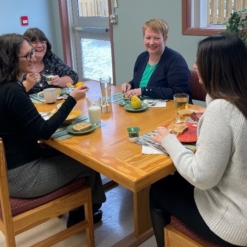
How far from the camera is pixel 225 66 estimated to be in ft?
3.95

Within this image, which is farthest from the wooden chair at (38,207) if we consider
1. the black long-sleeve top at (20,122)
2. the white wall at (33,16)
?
the white wall at (33,16)

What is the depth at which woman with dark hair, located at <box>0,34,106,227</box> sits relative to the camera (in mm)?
1545

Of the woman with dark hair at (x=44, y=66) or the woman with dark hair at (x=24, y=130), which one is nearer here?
the woman with dark hair at (x=24, y=130)

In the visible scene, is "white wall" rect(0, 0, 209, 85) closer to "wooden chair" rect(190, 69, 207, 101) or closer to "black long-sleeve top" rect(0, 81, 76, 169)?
"wooden chair" rect(190, 69, 207, 101)

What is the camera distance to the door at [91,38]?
411cm

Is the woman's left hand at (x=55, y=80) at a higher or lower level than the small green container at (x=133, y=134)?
higher

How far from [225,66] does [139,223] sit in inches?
44.3

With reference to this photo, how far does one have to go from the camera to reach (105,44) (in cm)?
420

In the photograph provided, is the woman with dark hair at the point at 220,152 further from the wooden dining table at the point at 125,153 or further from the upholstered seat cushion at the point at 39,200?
the upholstered seat cushion at the point at 39,200

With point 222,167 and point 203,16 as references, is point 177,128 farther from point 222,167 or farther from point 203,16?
point 203,16

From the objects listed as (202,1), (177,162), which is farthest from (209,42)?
(202,1)

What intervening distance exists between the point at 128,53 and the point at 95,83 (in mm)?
1232

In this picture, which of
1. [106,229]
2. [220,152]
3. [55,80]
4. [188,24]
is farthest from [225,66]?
[188,24]

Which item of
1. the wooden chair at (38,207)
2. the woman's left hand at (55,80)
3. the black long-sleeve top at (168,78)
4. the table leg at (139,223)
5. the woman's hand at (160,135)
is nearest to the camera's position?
the woman's hand at (160,135)
